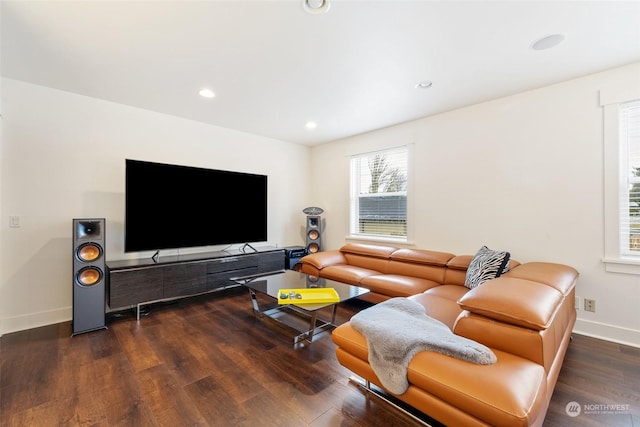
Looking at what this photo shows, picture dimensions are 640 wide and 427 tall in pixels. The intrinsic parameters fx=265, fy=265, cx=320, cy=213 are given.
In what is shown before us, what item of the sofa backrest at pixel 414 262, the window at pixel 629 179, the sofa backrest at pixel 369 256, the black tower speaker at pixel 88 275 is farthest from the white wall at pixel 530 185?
the black tower speaker at pixel 88 275

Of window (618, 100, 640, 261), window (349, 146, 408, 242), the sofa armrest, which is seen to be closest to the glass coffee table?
the sofa armrest

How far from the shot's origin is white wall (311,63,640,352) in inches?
95.7

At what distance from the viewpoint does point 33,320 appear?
2672 mm

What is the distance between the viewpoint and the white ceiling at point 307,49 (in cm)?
173

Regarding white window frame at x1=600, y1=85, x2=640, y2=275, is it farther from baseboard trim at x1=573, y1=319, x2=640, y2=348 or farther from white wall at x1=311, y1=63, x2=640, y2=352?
baseboard trim at x1=573, y1=319, x2=640, y2=348

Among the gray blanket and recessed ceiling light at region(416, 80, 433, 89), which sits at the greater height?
recessed ceiling light at region(416, 80, 433, 89)

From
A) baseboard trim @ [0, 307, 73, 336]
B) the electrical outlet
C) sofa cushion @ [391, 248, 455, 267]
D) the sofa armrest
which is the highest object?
sofa cushion @ [391, 248, 455, 267]

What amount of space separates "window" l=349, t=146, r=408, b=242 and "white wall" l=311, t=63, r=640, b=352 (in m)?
0.26

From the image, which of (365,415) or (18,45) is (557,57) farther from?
(18,45)

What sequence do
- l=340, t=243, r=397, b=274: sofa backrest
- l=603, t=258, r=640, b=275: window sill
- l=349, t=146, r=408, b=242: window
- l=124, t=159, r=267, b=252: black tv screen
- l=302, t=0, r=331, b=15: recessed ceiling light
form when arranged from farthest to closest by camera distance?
l=349, t=146, r=408, b=242: window, l=340, t=243, r=397, b=274: sofa backrest, l=124, t=159, r=267, b=252: black tv screen, l=603, t=258, r=640, b=275: window sill, l=302, t=0, r=331, b=15: recessed ceiling light

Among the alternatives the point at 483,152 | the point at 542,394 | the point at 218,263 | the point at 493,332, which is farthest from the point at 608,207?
the point at 218,263

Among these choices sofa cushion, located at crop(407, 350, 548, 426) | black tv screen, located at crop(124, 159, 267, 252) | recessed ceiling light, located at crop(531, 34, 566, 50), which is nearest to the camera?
sofa cushion, located at crop(407, 350, 548, 426)

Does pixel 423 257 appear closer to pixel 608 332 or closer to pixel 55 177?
pixel 608 332

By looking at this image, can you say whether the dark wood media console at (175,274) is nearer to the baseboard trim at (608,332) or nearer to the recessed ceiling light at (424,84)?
the recessed ceiling light at (424,84)
